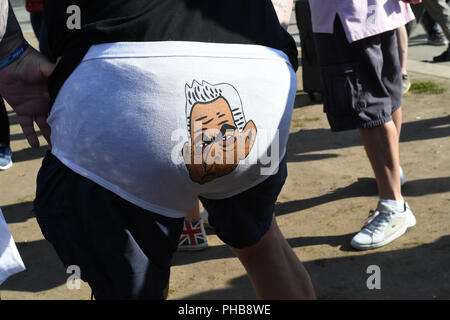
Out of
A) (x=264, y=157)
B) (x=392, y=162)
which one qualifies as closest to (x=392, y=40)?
(x=392, y=162)

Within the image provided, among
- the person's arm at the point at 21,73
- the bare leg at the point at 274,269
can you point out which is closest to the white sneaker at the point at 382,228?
the bare leg at the point at 274,269

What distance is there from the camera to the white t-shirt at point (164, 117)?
55.1 inches

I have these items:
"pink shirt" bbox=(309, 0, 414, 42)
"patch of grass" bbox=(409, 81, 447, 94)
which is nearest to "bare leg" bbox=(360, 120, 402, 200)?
"pink shirt" bbox=(309, 0, 414, 42)

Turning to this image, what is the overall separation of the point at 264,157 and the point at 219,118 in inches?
7.1

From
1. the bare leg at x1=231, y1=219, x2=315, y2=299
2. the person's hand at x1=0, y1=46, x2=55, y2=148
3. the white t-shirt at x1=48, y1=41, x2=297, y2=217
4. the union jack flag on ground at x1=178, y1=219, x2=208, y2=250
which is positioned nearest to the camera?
the white t-shirt at x1=48, y1=41, x2=297, y2=217

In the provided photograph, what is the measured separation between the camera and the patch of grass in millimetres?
5078

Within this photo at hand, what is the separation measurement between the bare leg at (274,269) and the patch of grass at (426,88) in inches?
143

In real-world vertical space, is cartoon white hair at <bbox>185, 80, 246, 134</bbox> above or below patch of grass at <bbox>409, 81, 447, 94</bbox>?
above

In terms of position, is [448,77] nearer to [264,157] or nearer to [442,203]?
[442,203]

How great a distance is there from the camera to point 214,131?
1.45m

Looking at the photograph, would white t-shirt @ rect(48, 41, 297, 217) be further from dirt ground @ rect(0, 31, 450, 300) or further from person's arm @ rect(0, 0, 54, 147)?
dirt ground @ rect(0, 31, 450, 300)

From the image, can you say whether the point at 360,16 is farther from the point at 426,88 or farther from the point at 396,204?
the point at 426,88

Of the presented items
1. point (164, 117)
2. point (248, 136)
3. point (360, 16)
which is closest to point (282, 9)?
point (248, 136)

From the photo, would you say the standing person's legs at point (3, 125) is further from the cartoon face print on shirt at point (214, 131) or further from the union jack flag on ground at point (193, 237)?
the cartoon face print on shirt at point (214, 131)
